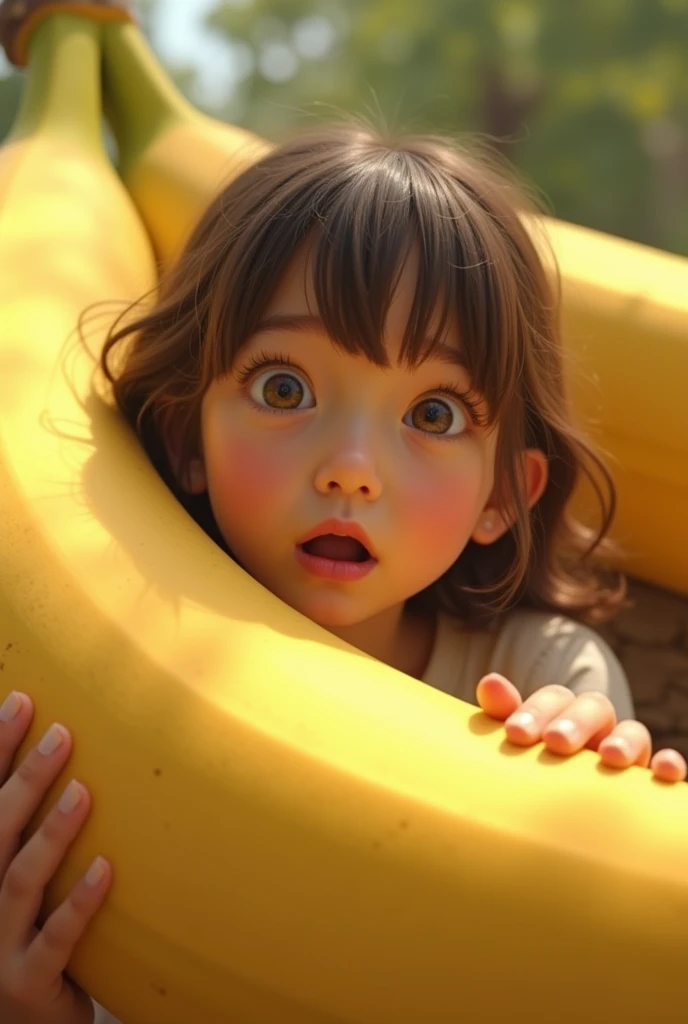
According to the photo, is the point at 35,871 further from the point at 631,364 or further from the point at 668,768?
the point at 631,364

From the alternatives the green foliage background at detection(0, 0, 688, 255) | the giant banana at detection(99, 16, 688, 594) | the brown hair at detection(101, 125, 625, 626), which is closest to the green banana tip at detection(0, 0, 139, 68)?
the giant banana at detection(99, 16, 688, 594)

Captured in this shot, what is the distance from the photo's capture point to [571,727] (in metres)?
0.78

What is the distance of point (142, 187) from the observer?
157cm

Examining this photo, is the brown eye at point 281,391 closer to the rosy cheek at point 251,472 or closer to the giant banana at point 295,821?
the rosy cheek at point 251,472

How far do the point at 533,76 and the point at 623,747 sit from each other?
7.01 m

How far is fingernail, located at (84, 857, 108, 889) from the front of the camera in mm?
766

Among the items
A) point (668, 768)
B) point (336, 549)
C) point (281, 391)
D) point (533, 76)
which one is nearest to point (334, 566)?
point (336, 549)

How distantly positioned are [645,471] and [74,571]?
0.66 meters

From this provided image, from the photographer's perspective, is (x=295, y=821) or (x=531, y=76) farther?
(x=531, y=76)

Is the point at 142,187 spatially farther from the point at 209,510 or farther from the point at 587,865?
the point at 587,865

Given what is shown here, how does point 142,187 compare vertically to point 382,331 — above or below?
below

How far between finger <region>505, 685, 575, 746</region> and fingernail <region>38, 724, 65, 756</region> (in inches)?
11.1

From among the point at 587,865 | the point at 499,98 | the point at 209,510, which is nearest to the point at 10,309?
the point at 209,510

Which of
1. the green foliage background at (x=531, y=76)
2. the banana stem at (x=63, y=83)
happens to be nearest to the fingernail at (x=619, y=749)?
the banana stem at (x=63, y=83)
